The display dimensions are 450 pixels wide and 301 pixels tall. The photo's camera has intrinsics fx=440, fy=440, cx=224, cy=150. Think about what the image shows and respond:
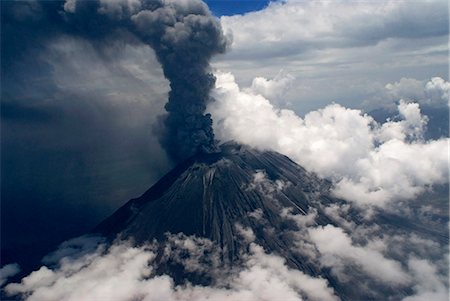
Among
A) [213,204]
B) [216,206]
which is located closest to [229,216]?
[216,206]

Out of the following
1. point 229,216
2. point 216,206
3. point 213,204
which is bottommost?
point 229,216

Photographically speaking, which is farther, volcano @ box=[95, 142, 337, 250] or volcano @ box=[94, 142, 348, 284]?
volcano @ box=[95, 142, 337, 250]

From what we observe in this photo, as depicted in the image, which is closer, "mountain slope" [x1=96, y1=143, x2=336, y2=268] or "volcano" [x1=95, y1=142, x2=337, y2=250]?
"mountain slope" [x1=96, y1=143, x2=336, y2=268]

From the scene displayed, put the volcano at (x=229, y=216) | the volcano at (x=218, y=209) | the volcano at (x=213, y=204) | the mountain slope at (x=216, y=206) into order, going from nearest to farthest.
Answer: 1. the volcano at (x=229, y=216)
2. the volcano at (x=218, y=209)
3. the mountain slope at (x=216, y=206)
4. the volcano at (x=213, y=204)

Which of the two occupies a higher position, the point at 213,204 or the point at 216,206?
the point at 213,204

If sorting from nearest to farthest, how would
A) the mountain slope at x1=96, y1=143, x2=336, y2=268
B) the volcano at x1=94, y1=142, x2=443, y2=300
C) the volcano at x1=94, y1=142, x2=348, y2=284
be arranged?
the volcano at x1=94, y1=142, x2=443, y2=300
the volcano at x1=94, y1=142, x2=348, y2=284
the mountain slope at x1=96, y1=143, x2=336, y2=268

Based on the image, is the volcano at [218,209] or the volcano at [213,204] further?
the volcano at [213,204]

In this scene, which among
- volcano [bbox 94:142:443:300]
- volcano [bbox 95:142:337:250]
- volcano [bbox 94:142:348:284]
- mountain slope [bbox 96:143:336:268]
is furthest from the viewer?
volcano [bbox 95:142:337:250]

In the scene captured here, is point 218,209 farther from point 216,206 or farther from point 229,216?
point 229,216

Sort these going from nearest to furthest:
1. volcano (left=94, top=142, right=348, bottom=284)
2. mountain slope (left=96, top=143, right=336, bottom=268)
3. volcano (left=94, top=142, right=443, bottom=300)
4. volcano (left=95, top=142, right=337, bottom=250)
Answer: volcano (left=94, top=142, right=443, bottom=300) < volcano (left=94, top=142, right=348, bottom=284) < mountain slope (left=96, top=143, right=336, bottom=268) < volcano (left=95, top=142, right=337, bottom=250)

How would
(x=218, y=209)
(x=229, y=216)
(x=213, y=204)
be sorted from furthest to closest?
(x=213, y=204) → (x=218, y=209) → (x=229, y=216)

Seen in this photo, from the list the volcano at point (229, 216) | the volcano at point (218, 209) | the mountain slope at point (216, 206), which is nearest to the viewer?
the volcano at point (229, 216)
